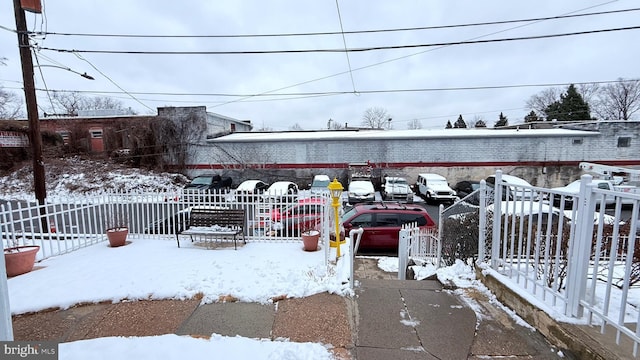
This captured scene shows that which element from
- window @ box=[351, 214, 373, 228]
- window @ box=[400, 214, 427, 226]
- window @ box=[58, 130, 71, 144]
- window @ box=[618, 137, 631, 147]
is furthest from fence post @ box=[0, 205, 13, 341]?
window @ box=[58, 130, 71, 144]

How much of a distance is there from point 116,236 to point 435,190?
47.0 ft

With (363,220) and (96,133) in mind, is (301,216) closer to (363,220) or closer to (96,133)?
(363,220)

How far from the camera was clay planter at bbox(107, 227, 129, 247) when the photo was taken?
19.4 ft

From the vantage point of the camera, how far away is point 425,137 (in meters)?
20.1

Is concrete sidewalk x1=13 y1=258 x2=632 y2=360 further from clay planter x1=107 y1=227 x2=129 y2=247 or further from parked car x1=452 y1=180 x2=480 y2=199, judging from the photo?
parked car x1=452 y1=180 x2=480 y2=199

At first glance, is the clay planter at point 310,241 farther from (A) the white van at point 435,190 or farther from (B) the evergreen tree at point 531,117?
(B) the evergreen tree at point 531,117

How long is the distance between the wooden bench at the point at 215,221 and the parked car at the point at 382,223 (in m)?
3.08

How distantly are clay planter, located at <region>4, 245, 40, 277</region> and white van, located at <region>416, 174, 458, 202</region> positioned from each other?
605 inches

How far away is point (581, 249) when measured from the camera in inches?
96.8

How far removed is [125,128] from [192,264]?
2346 centimetres

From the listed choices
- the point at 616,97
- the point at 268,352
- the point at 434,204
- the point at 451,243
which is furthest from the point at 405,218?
the point at 616,97

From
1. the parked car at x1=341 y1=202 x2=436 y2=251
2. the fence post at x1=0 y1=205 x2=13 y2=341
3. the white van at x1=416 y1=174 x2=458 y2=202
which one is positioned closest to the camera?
the fence post at x1=0 y1=205 x2=13 y2=341

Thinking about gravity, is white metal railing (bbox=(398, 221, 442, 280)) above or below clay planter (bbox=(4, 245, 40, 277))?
below

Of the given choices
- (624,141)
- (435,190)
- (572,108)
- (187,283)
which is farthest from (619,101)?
(187,283)
